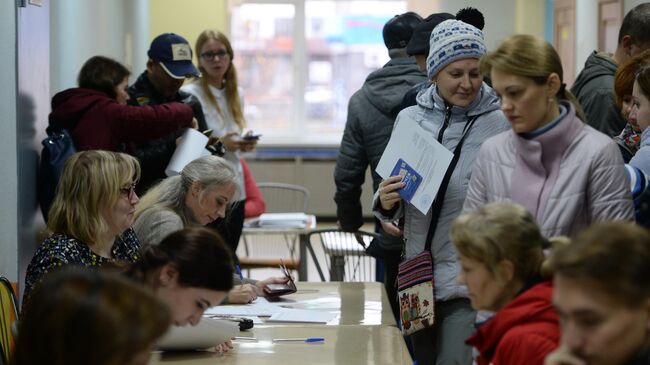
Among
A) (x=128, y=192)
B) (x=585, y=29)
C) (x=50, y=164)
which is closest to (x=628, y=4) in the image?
(x=585, y=29)

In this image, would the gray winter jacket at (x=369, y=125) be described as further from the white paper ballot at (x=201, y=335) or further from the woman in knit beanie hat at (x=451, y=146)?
the white paper ballot at (x=201, y=335)

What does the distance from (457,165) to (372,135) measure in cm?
90

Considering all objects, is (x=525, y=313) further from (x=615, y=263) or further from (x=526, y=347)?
(x=615, y=263)

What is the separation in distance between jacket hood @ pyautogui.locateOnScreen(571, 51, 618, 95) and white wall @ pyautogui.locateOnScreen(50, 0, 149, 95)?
2.82m

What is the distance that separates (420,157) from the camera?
3.40m

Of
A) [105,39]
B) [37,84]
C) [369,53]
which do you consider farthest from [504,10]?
[37,84]

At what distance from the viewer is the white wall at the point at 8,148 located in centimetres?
403

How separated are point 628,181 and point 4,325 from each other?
1.82 m

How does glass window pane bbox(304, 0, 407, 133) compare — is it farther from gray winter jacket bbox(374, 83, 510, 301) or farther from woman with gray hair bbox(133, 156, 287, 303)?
gray winter jacket bbox(374, 83, 510, 301)

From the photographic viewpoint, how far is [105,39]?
7621 mm

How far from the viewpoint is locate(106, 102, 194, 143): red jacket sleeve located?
4602 millimetres

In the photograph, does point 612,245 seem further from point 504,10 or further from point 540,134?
point 504,10

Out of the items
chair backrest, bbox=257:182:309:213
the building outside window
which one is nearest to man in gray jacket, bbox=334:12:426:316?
chair backrest, bbox=257:182:309:213

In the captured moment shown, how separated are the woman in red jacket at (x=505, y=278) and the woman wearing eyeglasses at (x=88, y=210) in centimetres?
132
